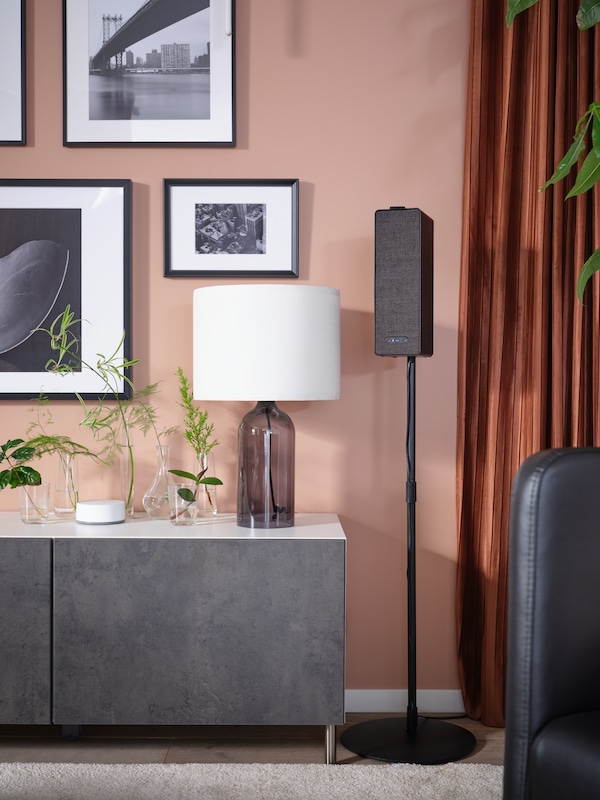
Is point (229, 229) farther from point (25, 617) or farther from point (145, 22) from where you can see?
point (25, 617)

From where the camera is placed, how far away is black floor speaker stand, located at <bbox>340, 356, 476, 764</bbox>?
2324 mm

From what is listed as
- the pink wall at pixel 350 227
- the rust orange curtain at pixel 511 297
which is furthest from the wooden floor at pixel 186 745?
the rust orange curtain at pixel 511 297

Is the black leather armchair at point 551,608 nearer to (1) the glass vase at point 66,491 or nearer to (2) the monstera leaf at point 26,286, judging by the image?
(1) the glass vase at point 66,491

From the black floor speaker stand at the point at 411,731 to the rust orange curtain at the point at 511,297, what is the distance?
218 mm

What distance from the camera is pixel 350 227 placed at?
8.80 ft

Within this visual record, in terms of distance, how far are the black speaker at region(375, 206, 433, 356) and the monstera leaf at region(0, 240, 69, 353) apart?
1.06 metres

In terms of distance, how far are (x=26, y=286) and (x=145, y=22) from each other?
949 millimetres

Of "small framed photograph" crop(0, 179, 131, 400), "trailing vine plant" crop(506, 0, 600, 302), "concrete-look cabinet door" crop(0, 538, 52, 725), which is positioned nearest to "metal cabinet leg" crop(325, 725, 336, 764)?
"concrete-look cabinet door" crop(0, 538, 52, 725)

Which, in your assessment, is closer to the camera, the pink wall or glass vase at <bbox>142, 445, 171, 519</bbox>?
glass vase at <bbox>142, 445, 171, 519</bbox>

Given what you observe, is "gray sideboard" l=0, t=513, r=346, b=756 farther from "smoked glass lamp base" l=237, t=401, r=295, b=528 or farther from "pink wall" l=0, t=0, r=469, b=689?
"pink wall" l=0, t=0, r=469, b=689

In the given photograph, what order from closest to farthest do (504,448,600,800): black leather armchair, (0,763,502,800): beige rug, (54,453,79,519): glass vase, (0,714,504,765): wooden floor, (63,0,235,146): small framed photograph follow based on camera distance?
(504,448,600,800): black leather armchair, (0,763,502,800): beige rug, (0,714,504,765): wooden floor, (54,453,79,519): glass vase, (63,0,235,146): small framed photograph

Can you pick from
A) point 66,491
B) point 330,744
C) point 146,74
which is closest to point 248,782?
point 330,744

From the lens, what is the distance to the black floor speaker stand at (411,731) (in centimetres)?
232

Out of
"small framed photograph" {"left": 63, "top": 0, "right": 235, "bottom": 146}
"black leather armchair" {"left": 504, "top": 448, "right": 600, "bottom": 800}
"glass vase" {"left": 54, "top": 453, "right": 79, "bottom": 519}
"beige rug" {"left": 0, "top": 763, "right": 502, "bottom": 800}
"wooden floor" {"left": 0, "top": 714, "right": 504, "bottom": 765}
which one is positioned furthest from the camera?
"small framed photograph" {"left": 63, "top": 0, "right": 235, "bottom": 146}
